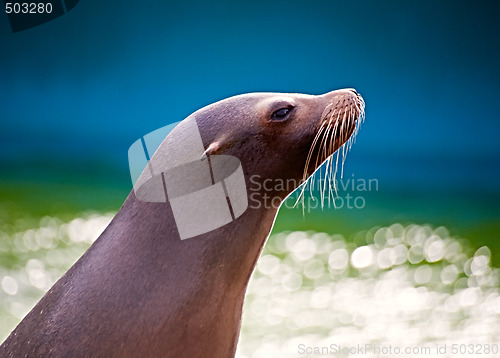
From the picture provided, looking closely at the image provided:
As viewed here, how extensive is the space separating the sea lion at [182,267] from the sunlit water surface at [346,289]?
1923 mm

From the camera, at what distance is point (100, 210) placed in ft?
25.8

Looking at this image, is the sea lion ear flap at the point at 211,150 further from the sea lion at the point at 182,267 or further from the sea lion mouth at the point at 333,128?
the sea lion mouth at the point at 333,128

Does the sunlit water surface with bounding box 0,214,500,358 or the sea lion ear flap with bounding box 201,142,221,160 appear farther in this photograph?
the sunlit water surface with bounding box 0,214,500,358

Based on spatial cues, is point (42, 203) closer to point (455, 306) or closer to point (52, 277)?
point (52, 277)

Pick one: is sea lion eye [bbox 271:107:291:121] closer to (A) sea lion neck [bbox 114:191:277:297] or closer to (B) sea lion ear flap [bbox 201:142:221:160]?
(B) sea lion ear flap [bbox 201:142:221:160]

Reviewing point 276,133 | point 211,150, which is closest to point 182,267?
point 211,150

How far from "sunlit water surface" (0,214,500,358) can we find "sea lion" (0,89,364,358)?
6.31ft

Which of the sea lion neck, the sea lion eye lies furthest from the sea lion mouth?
the sea lion neck

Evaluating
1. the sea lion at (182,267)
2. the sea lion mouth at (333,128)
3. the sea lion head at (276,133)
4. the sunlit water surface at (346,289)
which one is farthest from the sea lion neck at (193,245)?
the sunlit water surface at (346,289)

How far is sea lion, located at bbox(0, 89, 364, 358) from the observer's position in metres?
2.32

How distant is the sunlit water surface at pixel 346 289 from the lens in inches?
180

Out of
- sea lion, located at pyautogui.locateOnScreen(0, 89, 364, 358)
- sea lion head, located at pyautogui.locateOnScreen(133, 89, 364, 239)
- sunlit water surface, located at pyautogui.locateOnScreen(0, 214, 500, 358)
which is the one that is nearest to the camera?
sea lion, located at pyautogui.locateOnScreen(0, 89, 364, 358)

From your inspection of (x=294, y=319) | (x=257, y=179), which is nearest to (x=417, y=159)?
(x=294, y=319)

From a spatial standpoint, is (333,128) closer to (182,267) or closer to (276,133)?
(276,133)
